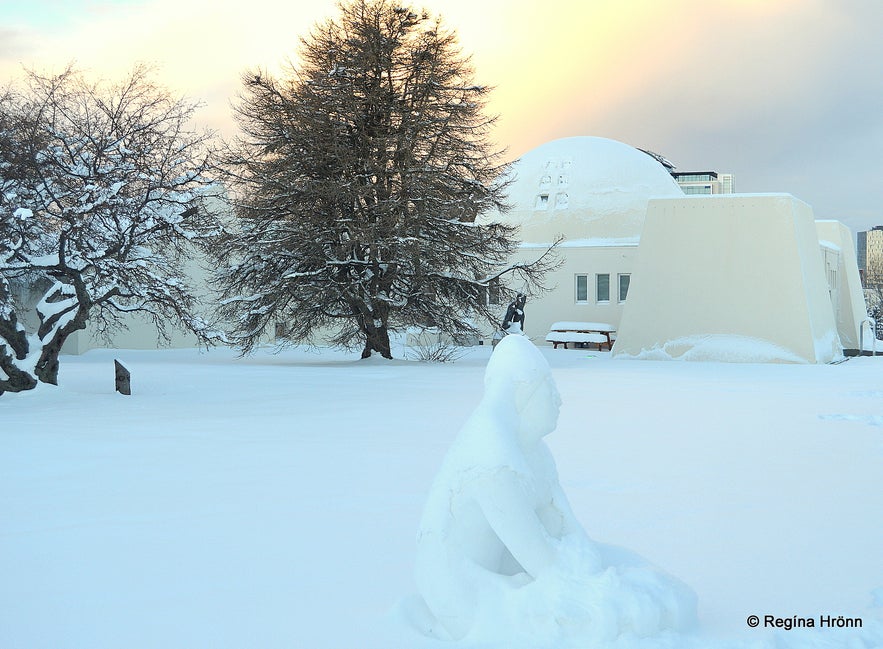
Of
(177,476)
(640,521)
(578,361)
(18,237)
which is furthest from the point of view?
(578,361)

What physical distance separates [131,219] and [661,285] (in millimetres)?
17428

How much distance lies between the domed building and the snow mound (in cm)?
1060

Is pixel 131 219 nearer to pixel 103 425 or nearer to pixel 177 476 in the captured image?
pixel 103 425

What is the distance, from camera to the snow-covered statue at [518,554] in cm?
371

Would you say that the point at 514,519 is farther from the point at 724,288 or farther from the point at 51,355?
the point at 724,288

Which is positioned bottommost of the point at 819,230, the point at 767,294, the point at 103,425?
A: the point at 103,425

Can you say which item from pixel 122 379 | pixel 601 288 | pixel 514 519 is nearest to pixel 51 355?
pixel 122 379

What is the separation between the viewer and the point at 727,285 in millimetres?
26500

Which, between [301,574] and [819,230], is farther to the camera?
[819,230]

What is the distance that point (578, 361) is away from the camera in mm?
25750

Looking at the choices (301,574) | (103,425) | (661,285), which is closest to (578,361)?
(661,285)

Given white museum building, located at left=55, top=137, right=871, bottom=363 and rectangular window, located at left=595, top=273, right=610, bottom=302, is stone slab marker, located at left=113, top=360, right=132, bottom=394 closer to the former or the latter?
white museum building, located at left=55, top=137, right=871, bottom=363

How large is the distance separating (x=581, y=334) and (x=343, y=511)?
103 ft

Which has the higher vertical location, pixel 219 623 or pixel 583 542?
pixel 583 542
